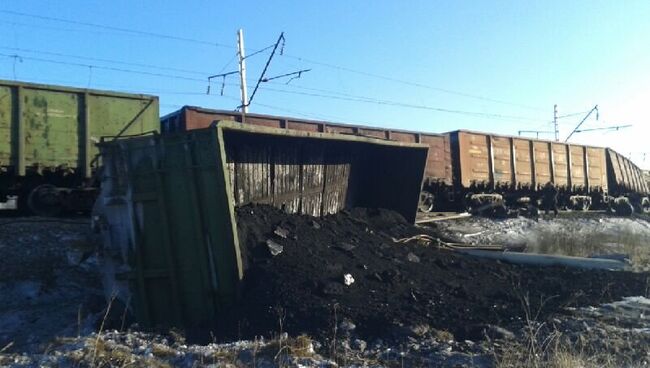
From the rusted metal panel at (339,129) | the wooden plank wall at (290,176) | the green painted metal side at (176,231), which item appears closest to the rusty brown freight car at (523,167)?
the rusted metal panel at (339,129)

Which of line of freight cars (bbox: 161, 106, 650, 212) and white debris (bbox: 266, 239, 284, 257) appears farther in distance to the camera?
line of freight cars (bbox: 161, 106, 650, 212)

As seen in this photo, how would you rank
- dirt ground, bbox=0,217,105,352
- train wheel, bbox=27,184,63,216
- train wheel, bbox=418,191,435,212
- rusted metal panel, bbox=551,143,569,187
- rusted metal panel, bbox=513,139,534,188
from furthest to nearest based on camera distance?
rusted metal panel, bbox=551,143,569,187
rusted metal panel, bbox=513,139,534,188
train wheel, bbox=418,191,435,212
train wheel, bbox=27,184,63,216
dirt ground, bbox=0,217,105,352

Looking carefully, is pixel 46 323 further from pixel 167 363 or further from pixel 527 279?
pixel 527 279

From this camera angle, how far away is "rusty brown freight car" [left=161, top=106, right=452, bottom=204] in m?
12.9

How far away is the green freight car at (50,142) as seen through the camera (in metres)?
11.2

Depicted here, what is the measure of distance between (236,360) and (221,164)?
210 cm

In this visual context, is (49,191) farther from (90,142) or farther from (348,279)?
(348,279)

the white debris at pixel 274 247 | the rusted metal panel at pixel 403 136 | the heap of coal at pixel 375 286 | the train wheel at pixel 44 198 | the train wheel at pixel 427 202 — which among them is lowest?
the heap of coal at pixel 375 286

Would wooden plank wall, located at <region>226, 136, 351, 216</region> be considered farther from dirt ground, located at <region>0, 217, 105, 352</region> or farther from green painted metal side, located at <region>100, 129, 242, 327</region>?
dirt ground, located at <region>0, 217, 105, 352</region>

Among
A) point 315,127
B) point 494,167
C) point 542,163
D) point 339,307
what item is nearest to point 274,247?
point 339,307

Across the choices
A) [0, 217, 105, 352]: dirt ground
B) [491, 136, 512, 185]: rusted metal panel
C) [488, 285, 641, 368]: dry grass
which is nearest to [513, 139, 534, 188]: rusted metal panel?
[491, 136, 512, 185]: rusted metal panel

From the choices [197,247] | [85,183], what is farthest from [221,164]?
[85,183]

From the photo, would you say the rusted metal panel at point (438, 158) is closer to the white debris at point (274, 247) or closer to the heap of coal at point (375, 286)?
the heap of coal at point (375, 286)

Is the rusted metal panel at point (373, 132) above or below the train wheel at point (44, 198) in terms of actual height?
above
